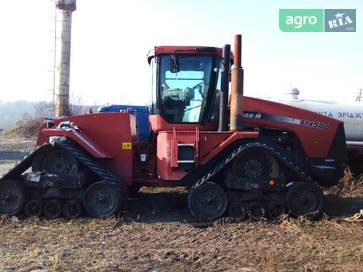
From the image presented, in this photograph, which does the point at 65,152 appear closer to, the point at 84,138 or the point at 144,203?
the point at 84,138

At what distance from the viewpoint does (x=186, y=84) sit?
31.1 ft

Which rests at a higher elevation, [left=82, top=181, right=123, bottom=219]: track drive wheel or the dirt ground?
[left=82, top=181, right=123, bottom=219]: track drive wheel

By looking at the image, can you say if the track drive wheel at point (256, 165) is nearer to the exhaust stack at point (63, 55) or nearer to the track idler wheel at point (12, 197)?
the track idler wheel at point (12, 197)

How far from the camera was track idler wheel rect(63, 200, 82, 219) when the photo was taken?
349 inches

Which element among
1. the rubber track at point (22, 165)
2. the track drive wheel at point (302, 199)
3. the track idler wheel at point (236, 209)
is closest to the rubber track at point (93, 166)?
the rubber track at point (22, 165)

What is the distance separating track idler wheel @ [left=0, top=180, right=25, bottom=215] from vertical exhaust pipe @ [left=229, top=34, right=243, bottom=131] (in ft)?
11.8

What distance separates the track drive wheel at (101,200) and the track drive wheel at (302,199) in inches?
106

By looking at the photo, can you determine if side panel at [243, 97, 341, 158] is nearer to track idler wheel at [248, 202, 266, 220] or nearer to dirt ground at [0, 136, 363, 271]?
dirt ground at [0, 136, 363, 271]

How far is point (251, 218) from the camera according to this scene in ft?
28.8

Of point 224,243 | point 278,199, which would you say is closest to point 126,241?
point 224,243

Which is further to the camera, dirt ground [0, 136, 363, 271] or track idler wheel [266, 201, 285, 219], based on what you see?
track idler wheel [266, 201, 285, 219]

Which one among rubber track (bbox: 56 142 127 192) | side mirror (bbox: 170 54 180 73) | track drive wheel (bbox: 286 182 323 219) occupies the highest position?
side mirror (bbox: 170 54 180 73)

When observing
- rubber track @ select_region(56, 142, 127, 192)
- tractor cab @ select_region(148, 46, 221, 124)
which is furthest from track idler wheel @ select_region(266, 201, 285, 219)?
rubber track @ select_region(56, 142, 127, 192)

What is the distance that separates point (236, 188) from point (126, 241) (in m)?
2.20
